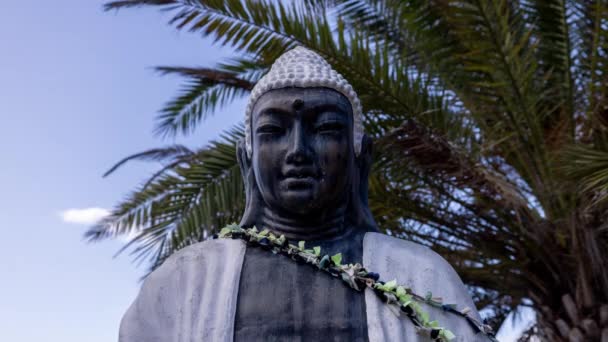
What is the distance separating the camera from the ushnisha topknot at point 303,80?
377 centimetres

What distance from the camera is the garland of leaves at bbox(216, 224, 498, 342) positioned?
329 centimetres

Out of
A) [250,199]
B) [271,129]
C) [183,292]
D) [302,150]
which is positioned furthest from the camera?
[250,199]

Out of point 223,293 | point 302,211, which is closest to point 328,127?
point 302,211

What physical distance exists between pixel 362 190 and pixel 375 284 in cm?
70

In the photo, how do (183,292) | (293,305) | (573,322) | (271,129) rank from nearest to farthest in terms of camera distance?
1. (293,305)
2. (183,292)
3. (271,129)
4. (573,322)

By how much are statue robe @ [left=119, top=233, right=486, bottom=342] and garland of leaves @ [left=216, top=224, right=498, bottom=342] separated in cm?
3

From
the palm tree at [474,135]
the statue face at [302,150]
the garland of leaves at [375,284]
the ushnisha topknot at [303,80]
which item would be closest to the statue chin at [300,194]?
the statue face at [302,150]

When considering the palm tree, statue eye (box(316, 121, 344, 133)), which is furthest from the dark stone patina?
the palm tree

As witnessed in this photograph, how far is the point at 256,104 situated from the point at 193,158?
6.62 m

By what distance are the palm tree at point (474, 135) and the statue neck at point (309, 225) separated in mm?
4627

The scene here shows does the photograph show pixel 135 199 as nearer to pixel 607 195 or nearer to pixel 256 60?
pixel 256 60

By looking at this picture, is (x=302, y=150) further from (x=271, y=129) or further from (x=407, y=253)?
(x=407, y=253)

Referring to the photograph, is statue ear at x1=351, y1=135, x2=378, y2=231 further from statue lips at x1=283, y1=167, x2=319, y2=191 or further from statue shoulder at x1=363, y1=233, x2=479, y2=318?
statue lips at x1=283, y1=167, x2=319, y2=191

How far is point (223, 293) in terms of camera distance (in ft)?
11.2
